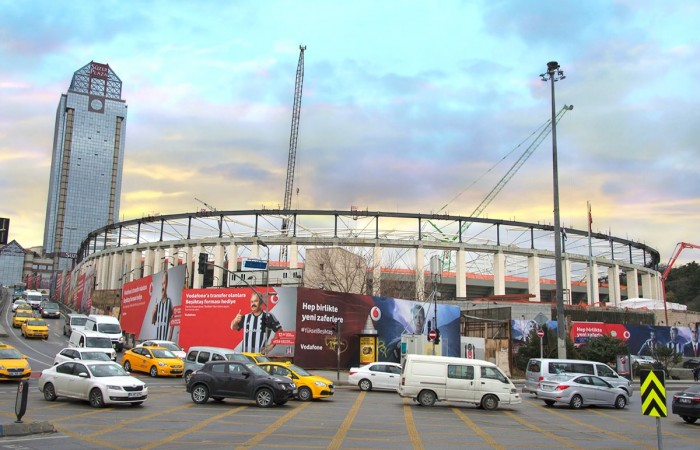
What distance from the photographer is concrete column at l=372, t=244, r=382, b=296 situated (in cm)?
7200

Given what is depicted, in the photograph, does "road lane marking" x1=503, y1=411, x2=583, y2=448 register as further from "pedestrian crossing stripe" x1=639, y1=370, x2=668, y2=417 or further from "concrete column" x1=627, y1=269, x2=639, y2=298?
"concrete column" x1=627, y1=269, x2=639, y2=298

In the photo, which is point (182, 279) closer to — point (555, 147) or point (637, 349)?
point (555, 147)

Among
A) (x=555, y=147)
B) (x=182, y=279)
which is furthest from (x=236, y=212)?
(x=555, y=147)

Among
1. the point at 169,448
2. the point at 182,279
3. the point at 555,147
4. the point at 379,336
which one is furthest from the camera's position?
the point at 182,279

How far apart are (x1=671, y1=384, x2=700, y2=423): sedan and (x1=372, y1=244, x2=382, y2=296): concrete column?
50.6 metres

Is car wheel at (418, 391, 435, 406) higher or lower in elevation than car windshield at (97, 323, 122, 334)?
lower

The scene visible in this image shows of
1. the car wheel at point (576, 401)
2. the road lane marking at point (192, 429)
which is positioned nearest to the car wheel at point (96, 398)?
the road lane marking at point (192, 429)

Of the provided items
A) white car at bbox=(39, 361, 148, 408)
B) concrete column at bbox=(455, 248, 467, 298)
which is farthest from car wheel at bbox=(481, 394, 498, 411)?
concrete column at bbox=(455, 248, 467, 298)

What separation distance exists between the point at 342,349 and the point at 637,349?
90.3ft

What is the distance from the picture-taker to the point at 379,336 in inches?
1647

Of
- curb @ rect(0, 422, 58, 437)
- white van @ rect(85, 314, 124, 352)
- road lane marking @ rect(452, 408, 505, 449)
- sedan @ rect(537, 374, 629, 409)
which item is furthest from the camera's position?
white van @ rect(85, 314, 124, 352)

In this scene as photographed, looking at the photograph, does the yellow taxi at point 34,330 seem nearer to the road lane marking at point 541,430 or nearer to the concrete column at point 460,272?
the road lane marking at point 541,430

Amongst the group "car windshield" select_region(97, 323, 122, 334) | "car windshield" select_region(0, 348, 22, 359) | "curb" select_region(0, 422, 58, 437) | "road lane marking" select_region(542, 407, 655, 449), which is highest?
"car windshield" select_region(97, 323, 122, 334)

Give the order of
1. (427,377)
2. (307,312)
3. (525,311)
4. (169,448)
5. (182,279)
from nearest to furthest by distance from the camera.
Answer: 1. (169,448)
2. (427,377)
3. (307,312)
4. (182,279)
5. (525,311)
